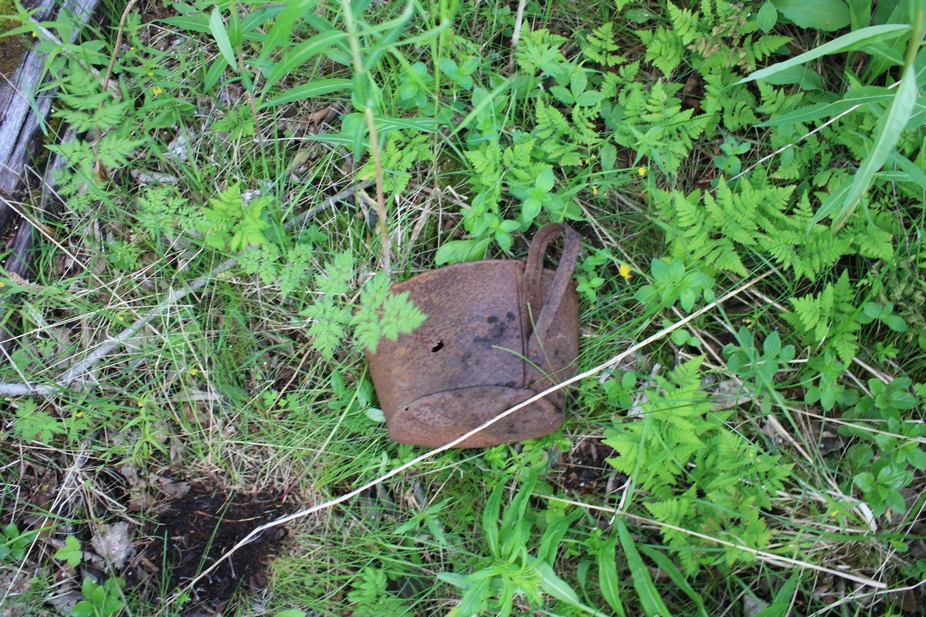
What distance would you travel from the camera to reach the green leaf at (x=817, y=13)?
6.83 ft

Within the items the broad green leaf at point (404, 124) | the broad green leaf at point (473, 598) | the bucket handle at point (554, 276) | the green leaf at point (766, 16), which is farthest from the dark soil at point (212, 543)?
the green leaf at point (766, 16)

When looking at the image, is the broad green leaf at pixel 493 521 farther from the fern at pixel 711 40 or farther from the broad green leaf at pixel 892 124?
the fern at pixel 711 40

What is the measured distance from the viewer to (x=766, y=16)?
2.04m

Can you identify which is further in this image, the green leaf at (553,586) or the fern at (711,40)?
the fern at (711,40)

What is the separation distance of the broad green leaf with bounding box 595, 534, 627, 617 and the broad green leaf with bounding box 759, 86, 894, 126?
1.45m

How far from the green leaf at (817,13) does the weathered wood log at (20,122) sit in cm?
255

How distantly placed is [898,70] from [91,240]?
3.11 meters

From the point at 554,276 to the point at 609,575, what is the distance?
3.10 feet

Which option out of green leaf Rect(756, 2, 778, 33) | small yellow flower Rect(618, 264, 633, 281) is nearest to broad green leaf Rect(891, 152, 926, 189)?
green leaf Rect(756, 2, 778, 33)

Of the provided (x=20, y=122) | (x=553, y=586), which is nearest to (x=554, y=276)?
(x=553, y=586)

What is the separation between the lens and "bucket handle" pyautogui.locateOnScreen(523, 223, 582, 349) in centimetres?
186

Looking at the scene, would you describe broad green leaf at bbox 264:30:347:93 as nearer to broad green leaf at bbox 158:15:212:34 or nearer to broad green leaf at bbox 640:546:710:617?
broad green leaf at bbox 158:15:212:34

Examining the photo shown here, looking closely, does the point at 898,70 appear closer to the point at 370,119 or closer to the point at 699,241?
the point at 699,241

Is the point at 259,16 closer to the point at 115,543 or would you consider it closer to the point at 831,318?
the point at 115,543
